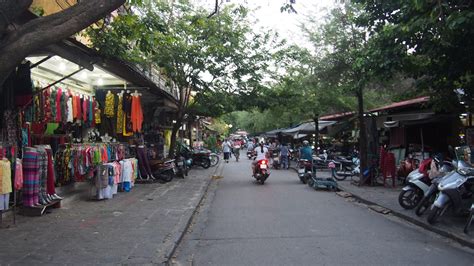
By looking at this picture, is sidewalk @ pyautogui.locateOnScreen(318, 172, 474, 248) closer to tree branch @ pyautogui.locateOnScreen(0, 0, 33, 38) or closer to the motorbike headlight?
the motorbike headlight

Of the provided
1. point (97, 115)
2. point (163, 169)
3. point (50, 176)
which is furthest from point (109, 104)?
point (50, 176)

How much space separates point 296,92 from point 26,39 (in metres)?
16.2

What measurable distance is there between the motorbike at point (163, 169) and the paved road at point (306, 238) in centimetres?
493

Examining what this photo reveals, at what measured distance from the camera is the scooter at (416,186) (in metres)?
9.24

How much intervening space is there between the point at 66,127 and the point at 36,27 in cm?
752

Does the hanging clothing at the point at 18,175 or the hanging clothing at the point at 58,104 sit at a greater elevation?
the hanging clothing at the point at 58,104

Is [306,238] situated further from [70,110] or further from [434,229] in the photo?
[70,110]

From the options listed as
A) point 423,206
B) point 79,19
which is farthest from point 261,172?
point 79,19

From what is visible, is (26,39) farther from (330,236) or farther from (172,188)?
(172,188)

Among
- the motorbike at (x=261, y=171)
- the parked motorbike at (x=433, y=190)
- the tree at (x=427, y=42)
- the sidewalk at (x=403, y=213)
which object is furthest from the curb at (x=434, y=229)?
the motorbike at (x=261, y=171)

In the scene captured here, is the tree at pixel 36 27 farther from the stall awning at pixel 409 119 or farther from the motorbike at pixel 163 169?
the stall awning at pixel 409 119

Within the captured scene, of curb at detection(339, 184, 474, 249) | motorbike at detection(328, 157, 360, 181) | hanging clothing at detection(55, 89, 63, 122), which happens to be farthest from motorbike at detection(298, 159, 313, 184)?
hanging clothing at detection(55, 89, 63, 122)

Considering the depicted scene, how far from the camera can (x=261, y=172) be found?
16.8 m

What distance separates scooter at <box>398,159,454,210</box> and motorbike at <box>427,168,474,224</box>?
90 cm
